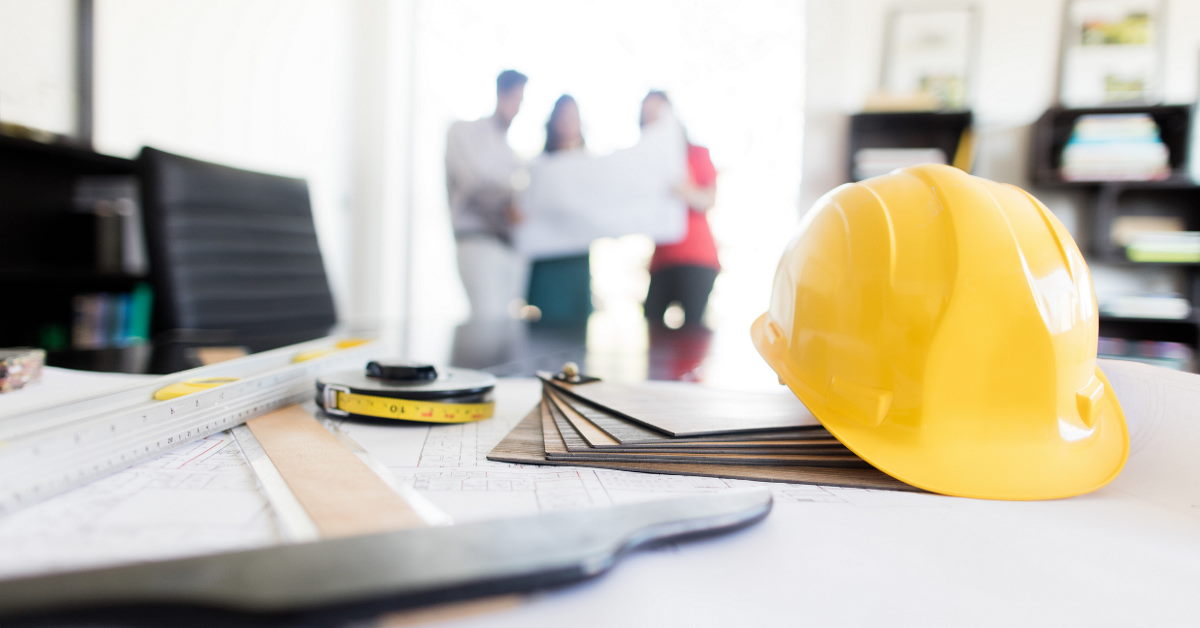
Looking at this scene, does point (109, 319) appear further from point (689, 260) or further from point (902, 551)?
point (902, 551)

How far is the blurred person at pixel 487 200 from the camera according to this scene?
7.88 feet

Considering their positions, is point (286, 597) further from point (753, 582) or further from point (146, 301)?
point (146, 301)

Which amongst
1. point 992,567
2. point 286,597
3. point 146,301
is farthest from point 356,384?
point 146,301

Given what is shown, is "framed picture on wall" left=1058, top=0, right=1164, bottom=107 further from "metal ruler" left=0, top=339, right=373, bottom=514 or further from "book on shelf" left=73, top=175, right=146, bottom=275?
"book on shelf" left=73, top=175, right=146, bottom=275

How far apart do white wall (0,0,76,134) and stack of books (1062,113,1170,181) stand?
4.28 m

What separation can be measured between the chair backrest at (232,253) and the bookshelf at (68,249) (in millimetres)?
→ 896

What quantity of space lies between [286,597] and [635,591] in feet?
0.49

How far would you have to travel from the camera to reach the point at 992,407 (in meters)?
0.47

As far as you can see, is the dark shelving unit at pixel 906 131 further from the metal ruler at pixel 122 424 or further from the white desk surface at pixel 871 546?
the metal ruler at pixel 122 424

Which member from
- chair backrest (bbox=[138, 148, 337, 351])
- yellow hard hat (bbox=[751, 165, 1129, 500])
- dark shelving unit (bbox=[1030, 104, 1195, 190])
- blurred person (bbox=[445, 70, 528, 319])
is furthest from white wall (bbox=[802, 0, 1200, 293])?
yellow hard hat (bbox=[751, 165, 1129, 500])

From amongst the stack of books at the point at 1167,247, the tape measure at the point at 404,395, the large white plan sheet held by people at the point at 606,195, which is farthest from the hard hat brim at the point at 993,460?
the stack of books at the point at 1167,247

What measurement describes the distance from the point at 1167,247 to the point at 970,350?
3468mm

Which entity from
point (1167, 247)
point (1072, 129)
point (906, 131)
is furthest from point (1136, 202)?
point (906, 131)

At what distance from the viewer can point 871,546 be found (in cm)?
36
